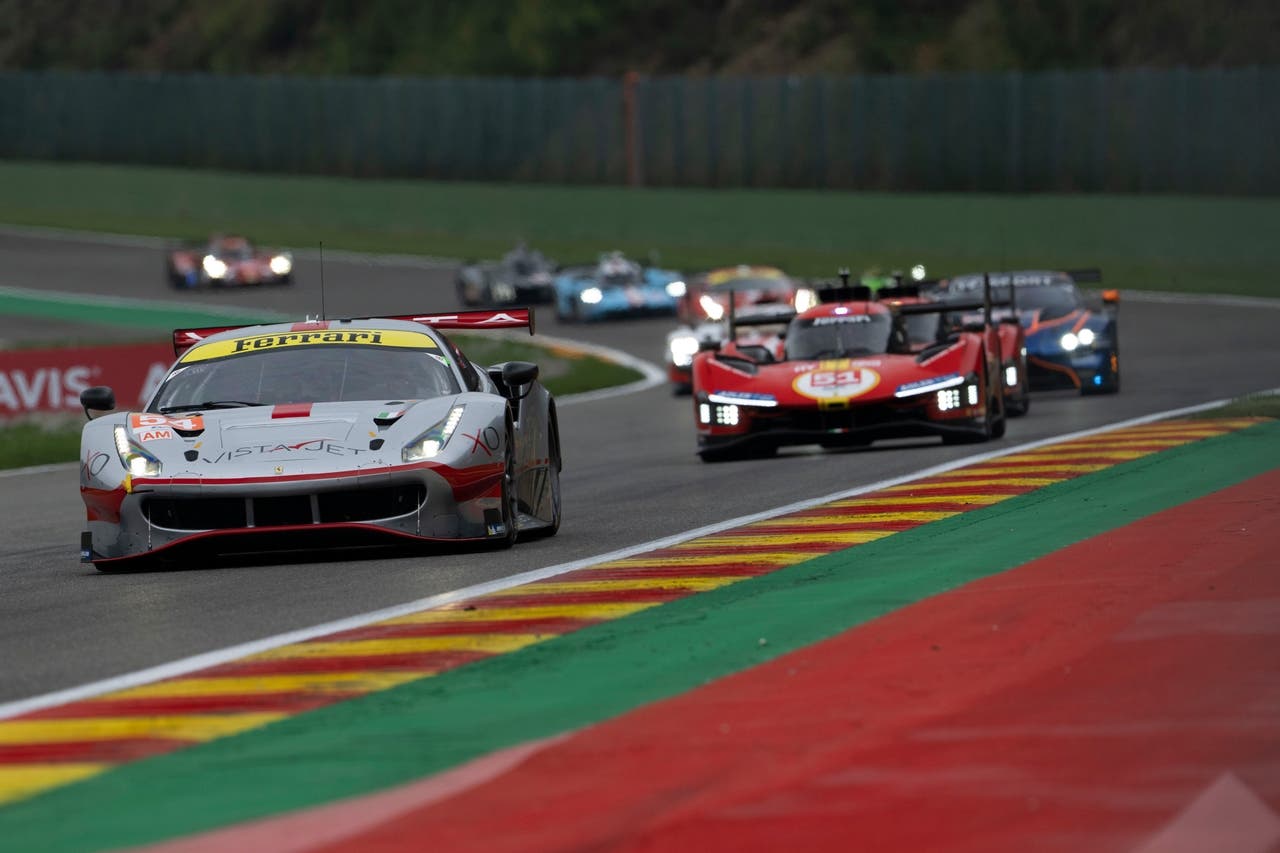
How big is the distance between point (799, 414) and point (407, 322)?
5.07m

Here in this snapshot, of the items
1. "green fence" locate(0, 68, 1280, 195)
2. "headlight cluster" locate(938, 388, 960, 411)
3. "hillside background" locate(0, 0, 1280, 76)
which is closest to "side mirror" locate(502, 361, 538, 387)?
"headlight cluster" locate(938, 388, 960, 411)

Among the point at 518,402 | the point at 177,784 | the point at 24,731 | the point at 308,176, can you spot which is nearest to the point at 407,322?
the point at 518,402

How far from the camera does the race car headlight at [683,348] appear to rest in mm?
24625

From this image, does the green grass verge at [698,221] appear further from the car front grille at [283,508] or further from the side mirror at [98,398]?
the car front grille at [283,508]

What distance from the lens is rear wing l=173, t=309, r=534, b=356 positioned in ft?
38.5

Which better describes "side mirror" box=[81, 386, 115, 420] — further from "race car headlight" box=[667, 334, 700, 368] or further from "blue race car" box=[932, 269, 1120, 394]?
"race car headlight" box=[667, 334, 700, 368]

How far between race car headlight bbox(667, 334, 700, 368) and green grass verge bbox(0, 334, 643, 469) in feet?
Result: 7.99

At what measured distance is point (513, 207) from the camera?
172 feet

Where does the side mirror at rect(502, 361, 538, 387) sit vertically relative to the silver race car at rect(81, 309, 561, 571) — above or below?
above

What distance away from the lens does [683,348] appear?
24922mm

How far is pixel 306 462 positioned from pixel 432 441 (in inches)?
22.1

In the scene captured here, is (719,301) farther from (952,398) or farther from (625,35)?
(625,35)

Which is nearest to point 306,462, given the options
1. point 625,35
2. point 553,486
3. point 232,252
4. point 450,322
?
point 553,486

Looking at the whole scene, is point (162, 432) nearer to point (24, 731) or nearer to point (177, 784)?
point (24, 731)
